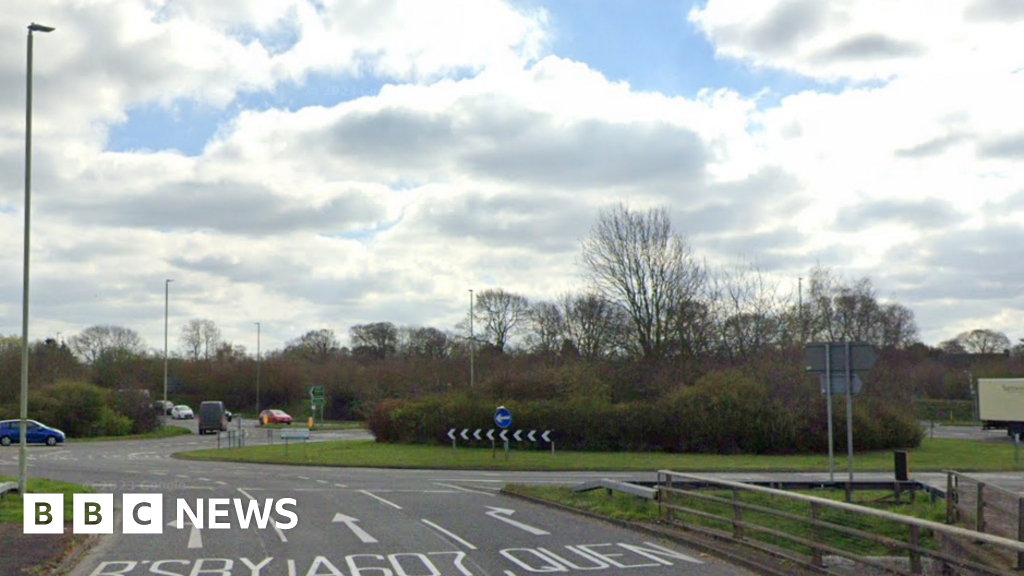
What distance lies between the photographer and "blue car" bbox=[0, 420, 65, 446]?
2186 inches

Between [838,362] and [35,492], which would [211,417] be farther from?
[838,362]

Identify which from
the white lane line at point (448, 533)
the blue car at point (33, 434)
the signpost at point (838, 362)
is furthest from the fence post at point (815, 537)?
the blue car at point (33, 434)

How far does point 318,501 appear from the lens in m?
21.8

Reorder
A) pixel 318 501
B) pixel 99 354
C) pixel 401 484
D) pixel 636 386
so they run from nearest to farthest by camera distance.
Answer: pixel 318 501 < pixel 401 484 < pixel 636 386 < pixel 99 354

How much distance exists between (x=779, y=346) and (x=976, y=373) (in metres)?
47.1

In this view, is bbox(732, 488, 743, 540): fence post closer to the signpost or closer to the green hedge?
the signpost

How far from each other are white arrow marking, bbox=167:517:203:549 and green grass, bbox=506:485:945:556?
6575mm

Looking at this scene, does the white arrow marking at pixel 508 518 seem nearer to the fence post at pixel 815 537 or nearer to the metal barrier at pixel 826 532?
the metal barrier at pixel 826 532

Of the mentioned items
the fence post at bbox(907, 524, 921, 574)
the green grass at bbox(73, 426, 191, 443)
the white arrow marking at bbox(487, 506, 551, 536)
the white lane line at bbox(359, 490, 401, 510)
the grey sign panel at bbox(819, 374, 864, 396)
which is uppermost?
A: the grey sign panel at bbox(819, 374, 864, 396)

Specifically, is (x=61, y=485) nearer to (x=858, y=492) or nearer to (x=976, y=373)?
(x=858, y=492)

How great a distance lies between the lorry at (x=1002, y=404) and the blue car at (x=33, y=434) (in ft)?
168

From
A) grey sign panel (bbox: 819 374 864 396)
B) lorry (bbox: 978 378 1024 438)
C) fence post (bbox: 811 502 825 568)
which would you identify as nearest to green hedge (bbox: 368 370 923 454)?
lorry (bbox: 978 378 1024 438)

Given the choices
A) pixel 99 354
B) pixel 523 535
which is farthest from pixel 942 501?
pixel 99 354

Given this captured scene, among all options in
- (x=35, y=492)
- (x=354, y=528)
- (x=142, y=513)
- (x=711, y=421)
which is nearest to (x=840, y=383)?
(x=354, y=528)
